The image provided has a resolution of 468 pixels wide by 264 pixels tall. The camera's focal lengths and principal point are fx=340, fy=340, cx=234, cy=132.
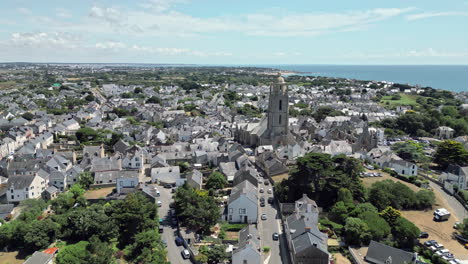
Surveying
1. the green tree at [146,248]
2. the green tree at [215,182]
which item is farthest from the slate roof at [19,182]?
the green tree at [215,182]

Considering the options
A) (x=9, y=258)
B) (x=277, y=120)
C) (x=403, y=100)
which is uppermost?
(x=277, y=120)


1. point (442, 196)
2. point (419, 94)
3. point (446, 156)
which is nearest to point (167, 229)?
point (442, 196)

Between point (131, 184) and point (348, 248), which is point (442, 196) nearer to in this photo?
point (348, 248)

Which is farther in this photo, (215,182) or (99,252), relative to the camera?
(215,182)

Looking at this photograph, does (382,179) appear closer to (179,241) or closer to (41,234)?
(179,241)

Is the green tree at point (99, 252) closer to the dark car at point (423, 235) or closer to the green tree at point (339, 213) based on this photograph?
the green tree at point (339, 213)

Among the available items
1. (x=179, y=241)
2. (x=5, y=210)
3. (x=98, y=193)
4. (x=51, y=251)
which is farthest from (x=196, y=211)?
(x=5, y=210)

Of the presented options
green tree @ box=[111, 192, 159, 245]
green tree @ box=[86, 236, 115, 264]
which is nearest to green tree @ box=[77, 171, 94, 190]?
green tree @ box=[111, 192, 159, 245]
